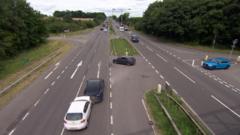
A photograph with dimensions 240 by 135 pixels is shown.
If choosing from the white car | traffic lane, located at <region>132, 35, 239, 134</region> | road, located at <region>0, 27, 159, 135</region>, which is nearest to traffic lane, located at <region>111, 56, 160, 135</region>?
road, located at <region>0, 27, 159, 135</region>

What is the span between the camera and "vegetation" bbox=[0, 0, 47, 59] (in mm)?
35844

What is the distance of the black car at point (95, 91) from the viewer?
18145mm

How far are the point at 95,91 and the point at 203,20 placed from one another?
3920cm

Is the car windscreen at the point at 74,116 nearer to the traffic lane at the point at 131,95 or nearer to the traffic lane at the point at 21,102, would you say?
the traffic lane at the point at 131,95

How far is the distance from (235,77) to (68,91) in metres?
20.6

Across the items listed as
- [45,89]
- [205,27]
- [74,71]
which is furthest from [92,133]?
[205,27]

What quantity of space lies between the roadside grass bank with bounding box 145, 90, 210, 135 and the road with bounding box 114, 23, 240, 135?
135 cm

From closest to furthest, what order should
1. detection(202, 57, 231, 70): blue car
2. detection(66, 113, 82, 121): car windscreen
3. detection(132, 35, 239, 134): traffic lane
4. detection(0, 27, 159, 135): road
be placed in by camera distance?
1. detection(66, 113, 82, 121): car windscreen
2. detection(0, 27, 159, 135): road
3. detection(132, 35, 239, 134): traffic lane
4. detection(202, 57, 231, 70): blue car

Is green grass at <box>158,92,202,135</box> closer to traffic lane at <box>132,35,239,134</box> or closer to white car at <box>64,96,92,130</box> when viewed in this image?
traffic lane at <box>132,35,239,134</box>

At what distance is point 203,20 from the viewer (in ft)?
161

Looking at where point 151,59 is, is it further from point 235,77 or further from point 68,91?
point 68,91

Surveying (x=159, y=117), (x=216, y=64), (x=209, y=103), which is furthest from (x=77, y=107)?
(x=216, y=64)

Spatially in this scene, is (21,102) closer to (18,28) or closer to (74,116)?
(74,116)

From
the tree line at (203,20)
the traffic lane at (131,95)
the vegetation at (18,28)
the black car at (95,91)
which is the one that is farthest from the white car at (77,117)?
the tree line at (203,20)
